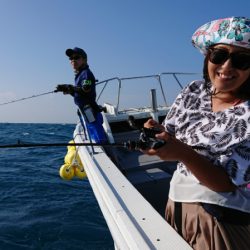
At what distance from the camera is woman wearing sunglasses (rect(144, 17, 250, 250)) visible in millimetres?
1173

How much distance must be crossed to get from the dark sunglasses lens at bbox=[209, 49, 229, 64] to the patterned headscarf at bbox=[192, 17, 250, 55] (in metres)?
0.04

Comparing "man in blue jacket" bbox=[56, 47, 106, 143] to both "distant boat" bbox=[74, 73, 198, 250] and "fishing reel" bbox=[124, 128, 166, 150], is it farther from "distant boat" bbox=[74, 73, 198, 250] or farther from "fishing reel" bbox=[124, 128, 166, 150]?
"fishing reel" bbox=[124, 128, 166, 150]

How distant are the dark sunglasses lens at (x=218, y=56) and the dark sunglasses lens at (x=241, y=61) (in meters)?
0.04

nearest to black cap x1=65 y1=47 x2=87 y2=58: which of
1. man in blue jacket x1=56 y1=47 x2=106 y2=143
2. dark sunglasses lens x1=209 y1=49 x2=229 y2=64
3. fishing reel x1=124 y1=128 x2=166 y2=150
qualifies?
man in blue jacket x1=56 y1=47 x2=106 y2=143

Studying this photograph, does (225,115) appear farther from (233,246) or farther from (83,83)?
(83,83)

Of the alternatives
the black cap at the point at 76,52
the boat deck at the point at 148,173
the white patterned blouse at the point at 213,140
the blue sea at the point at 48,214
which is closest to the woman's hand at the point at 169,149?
the white patterned blouse at the point at 213,140

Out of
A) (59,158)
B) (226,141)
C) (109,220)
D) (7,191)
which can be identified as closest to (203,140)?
(226,141)

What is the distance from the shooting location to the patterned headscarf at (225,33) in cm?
121

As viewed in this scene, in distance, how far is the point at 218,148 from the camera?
3.98 feet

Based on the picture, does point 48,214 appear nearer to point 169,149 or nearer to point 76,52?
point 76,52

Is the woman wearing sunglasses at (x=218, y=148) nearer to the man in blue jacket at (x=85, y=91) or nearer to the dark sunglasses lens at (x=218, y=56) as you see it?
the dark sunglasses lens at (x=218, y=56)

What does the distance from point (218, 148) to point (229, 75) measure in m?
0.32

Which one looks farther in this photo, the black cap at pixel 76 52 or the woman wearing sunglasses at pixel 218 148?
the black cap at pixel 76 52

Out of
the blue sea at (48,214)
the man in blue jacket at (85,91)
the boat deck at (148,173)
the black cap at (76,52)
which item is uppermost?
the black cap at (76,52)
